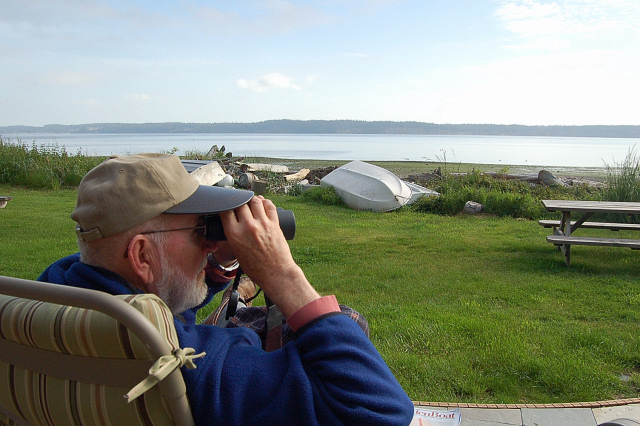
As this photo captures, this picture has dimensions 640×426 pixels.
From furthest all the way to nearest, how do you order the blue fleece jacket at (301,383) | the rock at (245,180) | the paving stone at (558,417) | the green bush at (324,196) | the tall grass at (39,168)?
the rock at (245,180), the tall grass at (39,168), the green bush at (324,196), the paving stone at (558,417), the blue fleece jacket at (301,383)

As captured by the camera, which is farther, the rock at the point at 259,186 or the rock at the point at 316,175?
the rock at the point at 316,175

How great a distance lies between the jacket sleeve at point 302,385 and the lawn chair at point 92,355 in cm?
9

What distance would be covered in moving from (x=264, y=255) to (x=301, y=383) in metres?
0.35

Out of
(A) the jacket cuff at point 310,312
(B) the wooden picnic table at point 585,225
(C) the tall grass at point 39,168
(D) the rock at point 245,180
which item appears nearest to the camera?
(A) the jacket cuff at point 310,312

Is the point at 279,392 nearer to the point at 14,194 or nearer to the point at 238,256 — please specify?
the point at 238,256

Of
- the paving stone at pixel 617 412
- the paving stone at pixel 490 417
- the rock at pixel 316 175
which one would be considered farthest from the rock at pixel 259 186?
the paving stone at pixel 617 412

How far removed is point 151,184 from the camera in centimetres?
134

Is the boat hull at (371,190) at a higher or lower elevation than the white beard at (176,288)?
lower

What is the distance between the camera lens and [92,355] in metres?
1.09

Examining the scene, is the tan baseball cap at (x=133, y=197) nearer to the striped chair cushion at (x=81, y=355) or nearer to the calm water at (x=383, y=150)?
the striped chair cushion at (x=81, y=355)

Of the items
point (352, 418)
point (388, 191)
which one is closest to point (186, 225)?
point (352, 418)

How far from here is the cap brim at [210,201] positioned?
1.39m

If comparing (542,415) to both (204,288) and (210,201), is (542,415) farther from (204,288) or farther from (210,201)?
(210,201)

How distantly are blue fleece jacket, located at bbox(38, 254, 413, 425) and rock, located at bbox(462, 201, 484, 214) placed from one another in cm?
1034
